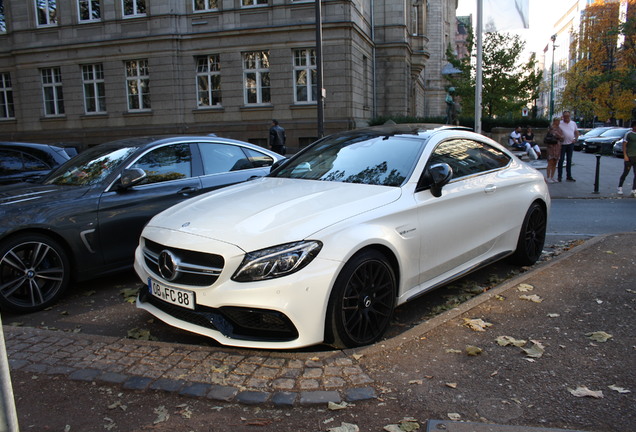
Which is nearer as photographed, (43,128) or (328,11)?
(328,11)

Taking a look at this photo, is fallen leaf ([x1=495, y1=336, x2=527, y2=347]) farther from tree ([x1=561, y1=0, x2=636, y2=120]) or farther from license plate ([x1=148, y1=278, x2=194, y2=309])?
tree ([x1=561, y1=0, x2=636, y2=120])

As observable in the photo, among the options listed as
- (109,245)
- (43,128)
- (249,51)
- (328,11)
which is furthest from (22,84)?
(109,245)

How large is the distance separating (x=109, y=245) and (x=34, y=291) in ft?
2.61

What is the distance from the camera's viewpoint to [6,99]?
104 ft

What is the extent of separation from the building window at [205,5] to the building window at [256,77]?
317cm

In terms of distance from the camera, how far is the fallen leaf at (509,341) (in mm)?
3682

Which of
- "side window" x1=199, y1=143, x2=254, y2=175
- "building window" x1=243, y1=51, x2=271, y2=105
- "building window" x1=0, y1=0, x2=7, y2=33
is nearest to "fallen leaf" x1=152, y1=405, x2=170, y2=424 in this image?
"side window" x1=199, y1=143, x2=254, y2=175

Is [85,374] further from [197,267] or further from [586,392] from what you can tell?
[586,392]

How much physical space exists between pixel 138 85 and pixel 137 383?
28.3 meters

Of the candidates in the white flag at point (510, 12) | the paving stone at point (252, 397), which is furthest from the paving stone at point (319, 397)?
the white flag at point (510, 12)

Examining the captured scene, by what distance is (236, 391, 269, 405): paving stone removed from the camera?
293 centimetres

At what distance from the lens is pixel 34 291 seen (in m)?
4.80

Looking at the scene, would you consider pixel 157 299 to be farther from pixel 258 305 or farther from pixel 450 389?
pixel 450 389

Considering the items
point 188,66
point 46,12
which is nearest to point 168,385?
point 188,66
